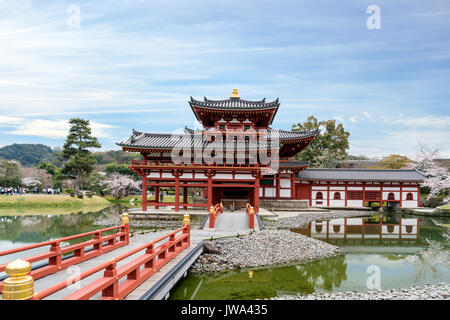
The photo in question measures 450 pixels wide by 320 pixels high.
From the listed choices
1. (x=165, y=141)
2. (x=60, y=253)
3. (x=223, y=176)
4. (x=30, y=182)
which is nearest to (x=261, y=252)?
(x=60, y=253)

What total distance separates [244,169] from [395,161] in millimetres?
37963

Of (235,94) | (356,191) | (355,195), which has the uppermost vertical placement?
(235,94)

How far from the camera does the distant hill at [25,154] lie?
9188 centimetres

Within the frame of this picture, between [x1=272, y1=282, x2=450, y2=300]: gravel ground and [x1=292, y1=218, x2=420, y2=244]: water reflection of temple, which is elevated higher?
[x1=272, y1=282, x2=450, y2=300]: gravel ground

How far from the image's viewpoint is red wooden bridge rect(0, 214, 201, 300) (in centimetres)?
405

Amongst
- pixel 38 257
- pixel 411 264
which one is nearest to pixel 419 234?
pixel 411 264

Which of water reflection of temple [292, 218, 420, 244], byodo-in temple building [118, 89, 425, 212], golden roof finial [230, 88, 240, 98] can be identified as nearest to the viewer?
water reflection of temple [292, 218, 420, 244]

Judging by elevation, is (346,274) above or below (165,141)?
below

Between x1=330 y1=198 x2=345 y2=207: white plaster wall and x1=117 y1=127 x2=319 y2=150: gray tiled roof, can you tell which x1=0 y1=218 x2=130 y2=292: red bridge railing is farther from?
x1=330 y1=198 x2=345 y2=207: white plaster wall

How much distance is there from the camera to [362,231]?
2064 cm

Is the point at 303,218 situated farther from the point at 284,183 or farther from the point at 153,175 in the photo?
the point at 153,175

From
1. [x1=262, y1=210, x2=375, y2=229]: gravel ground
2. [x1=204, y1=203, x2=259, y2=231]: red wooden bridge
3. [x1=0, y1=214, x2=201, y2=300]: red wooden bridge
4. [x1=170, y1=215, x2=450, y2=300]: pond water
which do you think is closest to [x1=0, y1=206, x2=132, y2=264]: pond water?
[x1=0, y1=214, x2=201, y2=300]: red wooden bridge

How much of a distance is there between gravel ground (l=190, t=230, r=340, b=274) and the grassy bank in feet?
98.4
